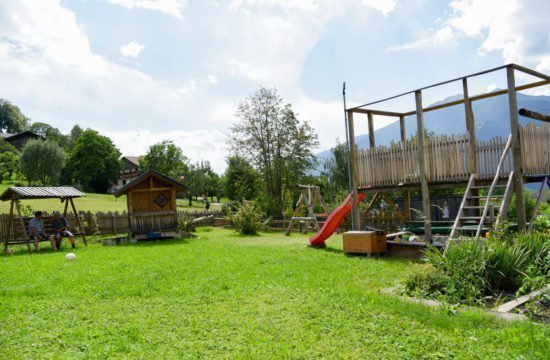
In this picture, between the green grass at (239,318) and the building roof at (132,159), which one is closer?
the green grass at (239,318)

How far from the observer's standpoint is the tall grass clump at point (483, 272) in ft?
20.5

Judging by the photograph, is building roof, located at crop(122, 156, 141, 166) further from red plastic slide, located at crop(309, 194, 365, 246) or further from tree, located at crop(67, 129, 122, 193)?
red plastic slide, located at crop(309, 194, 365, 246)

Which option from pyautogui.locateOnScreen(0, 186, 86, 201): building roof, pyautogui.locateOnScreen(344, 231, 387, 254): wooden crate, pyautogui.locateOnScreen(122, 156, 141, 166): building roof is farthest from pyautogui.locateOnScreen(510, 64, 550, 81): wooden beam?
pyautogui.locateOnScreen(122, 156, 141, 166): building roof

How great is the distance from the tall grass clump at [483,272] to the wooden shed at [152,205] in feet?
47.2

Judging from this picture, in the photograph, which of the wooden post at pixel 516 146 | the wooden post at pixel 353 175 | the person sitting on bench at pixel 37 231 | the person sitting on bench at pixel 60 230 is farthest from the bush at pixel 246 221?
the wooden post at pixel 516 146

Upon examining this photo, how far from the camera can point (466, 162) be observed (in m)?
10.7

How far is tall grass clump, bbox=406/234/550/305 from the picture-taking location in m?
6.25

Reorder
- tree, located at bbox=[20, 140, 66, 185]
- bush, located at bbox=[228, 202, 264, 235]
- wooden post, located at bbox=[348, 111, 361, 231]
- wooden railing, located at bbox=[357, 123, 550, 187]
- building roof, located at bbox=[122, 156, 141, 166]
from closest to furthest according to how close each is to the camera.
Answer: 1. wooden railing, located at bbox=[357, 123, 550, 187]
2. wooden post, located at bbox=[348, 111, 361, 231]
3. bush, located at bbox=[228, 202, 264, 235]
4. tree, located at bbox=[20, 140, 66, 185]
5. building roof, located at bbox=[122, 156, 141, 166]

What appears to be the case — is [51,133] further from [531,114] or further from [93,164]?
[531,114]

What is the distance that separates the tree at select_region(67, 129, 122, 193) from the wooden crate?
6523 cm

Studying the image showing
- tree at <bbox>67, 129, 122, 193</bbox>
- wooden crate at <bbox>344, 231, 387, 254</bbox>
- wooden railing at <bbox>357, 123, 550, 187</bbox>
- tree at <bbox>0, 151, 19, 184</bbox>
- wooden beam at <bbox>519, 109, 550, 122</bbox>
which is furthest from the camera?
tree at <bbox>67, 129, 122, 193</bbox>

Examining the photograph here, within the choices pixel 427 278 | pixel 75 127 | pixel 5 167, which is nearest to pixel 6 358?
pixel 427 278

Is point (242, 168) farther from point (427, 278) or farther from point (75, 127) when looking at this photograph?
point (75, 127)

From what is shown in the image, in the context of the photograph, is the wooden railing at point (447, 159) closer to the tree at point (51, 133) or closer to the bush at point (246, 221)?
the bush at point (246, 221)
